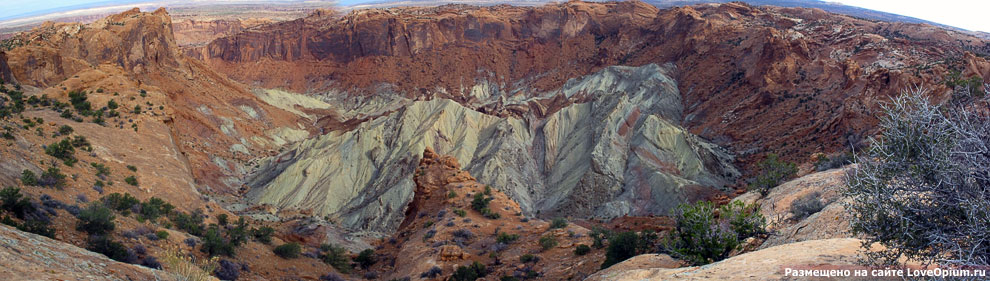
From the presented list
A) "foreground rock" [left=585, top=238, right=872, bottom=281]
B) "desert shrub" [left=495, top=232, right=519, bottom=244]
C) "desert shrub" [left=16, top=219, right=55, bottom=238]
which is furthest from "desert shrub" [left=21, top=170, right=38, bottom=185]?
"foreground rock" [left=585, top=238, right=872, bottom=281]

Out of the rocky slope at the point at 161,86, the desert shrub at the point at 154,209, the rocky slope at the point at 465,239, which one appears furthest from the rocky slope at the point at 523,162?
the desert shrub at the point at 154,209

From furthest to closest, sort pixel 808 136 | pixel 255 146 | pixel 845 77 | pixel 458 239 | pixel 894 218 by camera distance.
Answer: pixel 255 146, pixel 845 77, pixel 808 136, pixel 458 239, pixel 894 218

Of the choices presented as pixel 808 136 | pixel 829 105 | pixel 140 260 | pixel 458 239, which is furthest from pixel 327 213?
pixel 829 105

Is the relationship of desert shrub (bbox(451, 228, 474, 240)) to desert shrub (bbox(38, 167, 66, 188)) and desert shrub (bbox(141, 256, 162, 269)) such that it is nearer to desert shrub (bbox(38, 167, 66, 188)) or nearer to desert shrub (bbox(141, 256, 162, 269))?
desert shrub (bbox(141, 256, 162, 269))

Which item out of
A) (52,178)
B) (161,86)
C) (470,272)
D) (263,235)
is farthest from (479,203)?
(161,86)

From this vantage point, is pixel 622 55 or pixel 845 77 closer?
pixel 845 77

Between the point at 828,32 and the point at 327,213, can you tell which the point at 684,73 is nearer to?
the point at 828,32

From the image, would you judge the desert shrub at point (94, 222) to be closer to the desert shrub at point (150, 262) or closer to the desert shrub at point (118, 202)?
the desert shrub at point (150, 262)
